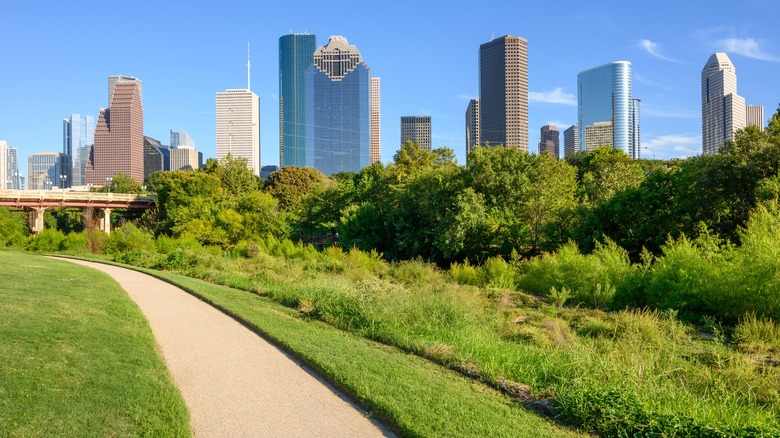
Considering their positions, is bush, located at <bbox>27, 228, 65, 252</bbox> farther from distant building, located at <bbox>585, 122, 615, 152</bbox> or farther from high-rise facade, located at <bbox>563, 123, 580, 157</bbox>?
high-rise facade, located at <bbox>563, 123, 580, 157</bbox>

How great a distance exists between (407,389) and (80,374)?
4235 mm

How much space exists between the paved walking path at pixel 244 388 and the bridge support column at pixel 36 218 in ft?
208

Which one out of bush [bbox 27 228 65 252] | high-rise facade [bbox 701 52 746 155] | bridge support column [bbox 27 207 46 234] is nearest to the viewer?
bush [bbox 27 228 65 252]

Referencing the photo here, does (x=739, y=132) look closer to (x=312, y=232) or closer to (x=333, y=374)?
(x=333, y=374)

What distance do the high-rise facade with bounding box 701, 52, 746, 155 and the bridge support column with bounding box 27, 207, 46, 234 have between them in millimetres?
118072

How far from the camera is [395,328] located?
10.6 m

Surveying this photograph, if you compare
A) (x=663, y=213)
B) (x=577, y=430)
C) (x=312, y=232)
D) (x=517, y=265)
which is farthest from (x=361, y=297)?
(x=312, y=232)

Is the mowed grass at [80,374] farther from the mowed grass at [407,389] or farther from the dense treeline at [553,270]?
the dense treeline at [553,270]

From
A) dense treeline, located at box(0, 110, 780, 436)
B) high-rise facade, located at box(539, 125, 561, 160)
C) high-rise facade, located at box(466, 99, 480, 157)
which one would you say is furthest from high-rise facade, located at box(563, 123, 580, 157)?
dense treeline, located at box(0, 110, 780, 436)

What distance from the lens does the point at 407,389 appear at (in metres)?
6.95

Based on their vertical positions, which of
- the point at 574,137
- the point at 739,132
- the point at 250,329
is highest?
the point at 574,137

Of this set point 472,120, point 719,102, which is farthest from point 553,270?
point 472,120

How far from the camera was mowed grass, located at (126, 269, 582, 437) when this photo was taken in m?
5.77

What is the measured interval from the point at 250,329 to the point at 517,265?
15.6m
